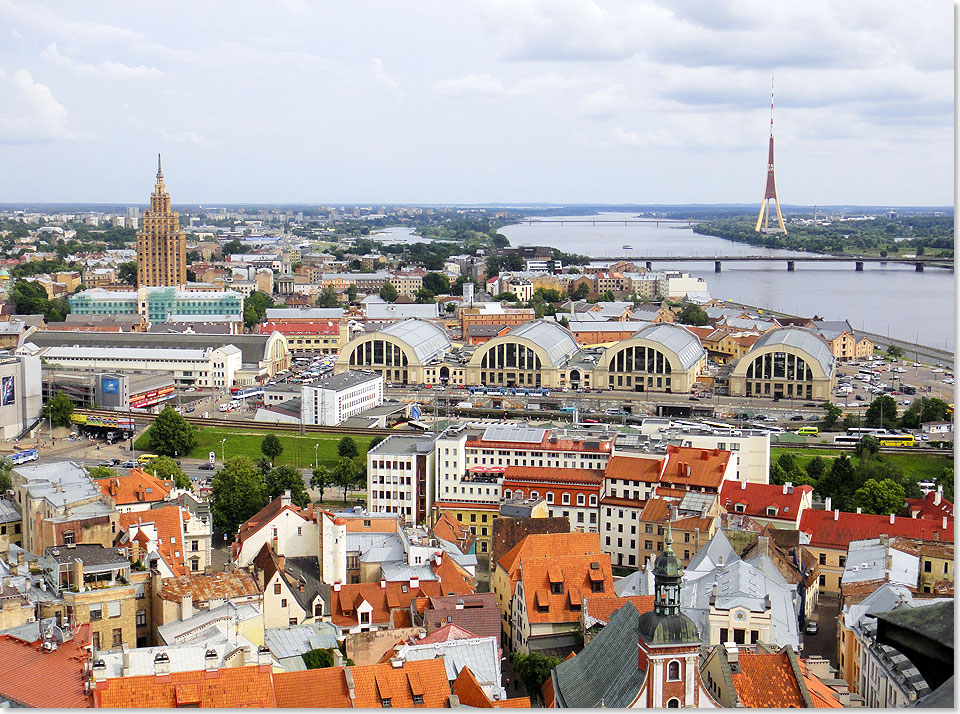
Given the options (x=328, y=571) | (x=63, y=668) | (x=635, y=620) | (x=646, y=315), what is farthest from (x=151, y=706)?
(x=646, y=315)

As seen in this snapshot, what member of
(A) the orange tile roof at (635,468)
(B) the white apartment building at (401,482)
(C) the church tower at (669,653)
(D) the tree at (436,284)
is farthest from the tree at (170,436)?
(D) the tree at (436,284)

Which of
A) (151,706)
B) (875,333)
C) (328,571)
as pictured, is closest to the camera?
(151,706)

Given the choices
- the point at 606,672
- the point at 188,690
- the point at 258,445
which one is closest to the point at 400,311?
the point at 258,445

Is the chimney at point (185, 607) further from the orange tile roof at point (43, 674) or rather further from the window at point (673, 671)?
the window at point (673, 671)

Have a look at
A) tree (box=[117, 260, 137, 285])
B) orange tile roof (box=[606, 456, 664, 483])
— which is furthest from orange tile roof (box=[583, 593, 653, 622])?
tree (box=[117, 260, 137, 285])

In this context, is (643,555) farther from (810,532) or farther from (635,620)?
(635,620)

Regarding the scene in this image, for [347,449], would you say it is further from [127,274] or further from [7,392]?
[127,274]
